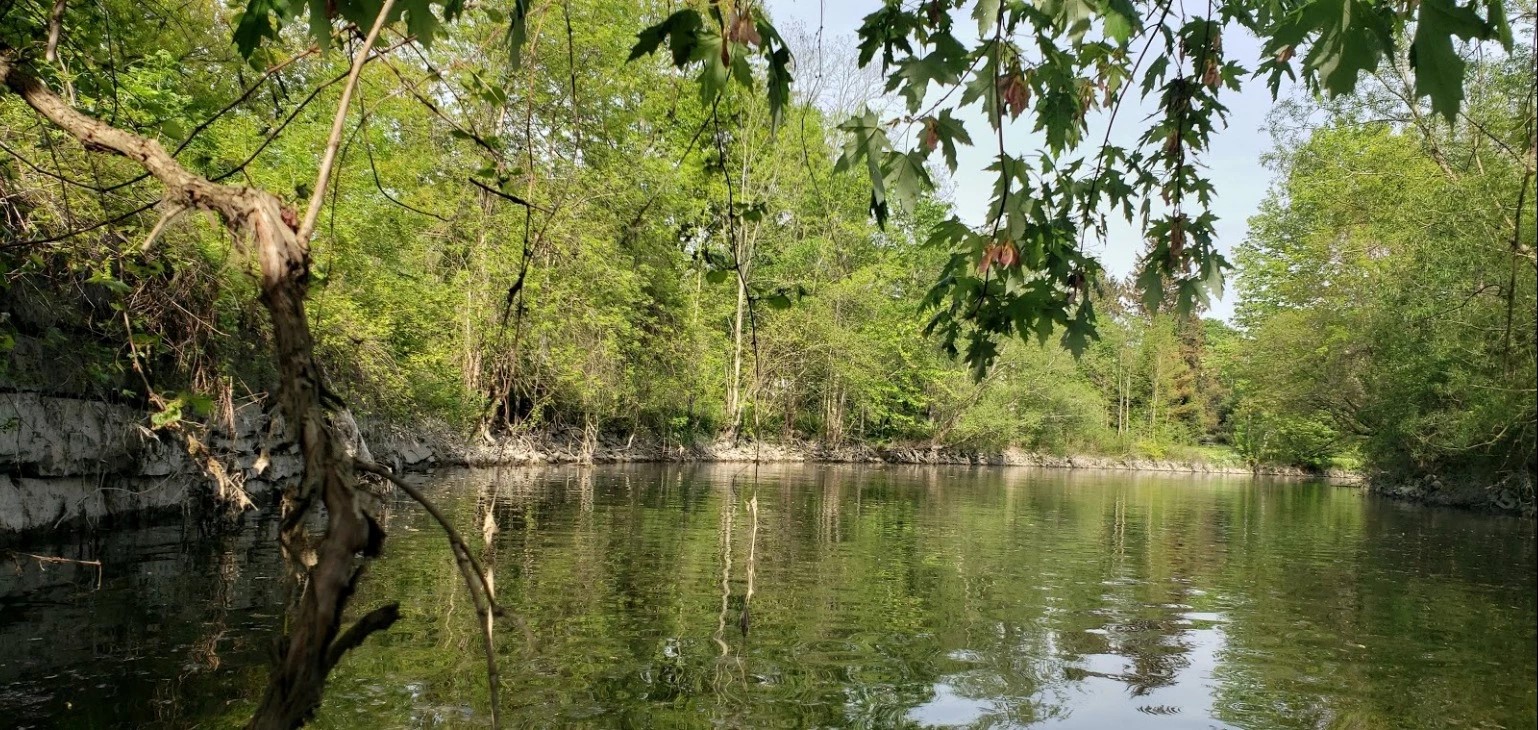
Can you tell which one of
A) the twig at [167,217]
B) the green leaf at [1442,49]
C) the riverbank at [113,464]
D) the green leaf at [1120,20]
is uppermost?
the green leaf at [1120,20]

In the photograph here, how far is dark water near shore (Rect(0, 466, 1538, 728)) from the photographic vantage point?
202 inches

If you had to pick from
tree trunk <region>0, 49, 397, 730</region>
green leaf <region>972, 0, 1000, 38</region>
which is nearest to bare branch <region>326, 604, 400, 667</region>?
tree trunk <region>0, 49, 397, 730</region>

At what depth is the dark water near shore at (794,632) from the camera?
16.9 feet

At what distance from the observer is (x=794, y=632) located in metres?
6.95

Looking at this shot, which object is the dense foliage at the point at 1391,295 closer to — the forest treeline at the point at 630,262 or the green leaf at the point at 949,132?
the forest treeline at the point at 630,262

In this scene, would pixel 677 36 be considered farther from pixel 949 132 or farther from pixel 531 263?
pixel 531 263

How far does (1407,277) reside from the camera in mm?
23547

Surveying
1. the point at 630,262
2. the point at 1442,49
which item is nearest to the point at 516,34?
the point at 1442,49

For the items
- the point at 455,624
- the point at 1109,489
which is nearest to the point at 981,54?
the point at 455,624

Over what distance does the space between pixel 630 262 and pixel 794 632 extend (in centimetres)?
2128

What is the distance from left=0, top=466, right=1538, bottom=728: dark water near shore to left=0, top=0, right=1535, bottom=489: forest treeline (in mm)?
1454

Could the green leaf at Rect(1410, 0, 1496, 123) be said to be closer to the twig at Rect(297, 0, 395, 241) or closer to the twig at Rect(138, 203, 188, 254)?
the twig at Rect(297, 0, 395, 241)

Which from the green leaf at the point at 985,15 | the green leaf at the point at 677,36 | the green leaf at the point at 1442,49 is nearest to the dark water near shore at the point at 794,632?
the green leaf at the point at 1442,49

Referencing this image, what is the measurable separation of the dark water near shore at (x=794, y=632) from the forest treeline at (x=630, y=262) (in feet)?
4.77
